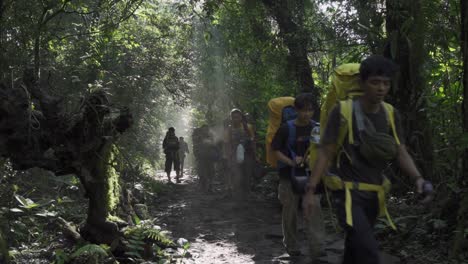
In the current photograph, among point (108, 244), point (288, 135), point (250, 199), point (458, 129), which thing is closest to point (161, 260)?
point (108, 244)

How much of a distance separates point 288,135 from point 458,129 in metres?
3.11

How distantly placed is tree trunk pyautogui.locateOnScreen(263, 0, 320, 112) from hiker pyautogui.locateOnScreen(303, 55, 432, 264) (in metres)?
8.33

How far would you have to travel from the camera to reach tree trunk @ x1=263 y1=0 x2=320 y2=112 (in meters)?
12.2

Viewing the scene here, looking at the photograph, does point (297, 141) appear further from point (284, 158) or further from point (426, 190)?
point (426, 190)

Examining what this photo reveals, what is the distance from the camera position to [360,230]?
144 inches

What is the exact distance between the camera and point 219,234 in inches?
348

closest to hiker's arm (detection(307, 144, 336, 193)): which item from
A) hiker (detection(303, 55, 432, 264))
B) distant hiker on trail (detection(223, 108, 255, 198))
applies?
hiker (detection(303, 55, 432, 264))

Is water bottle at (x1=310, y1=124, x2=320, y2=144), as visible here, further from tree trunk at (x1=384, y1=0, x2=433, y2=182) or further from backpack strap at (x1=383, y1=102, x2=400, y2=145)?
tree trunk at (x1=384, y1=0, x2=433, y2=182)

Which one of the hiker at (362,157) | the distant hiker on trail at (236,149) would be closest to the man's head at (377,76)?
the hiker at (362,157)

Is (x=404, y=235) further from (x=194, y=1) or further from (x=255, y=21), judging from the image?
(x=255, y=21)

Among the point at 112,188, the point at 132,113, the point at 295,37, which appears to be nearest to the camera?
the point at 112,188

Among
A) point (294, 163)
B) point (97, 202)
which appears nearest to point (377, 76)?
point (294, 163)

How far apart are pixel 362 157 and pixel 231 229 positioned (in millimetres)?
5749

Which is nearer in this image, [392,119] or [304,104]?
[392,119]
